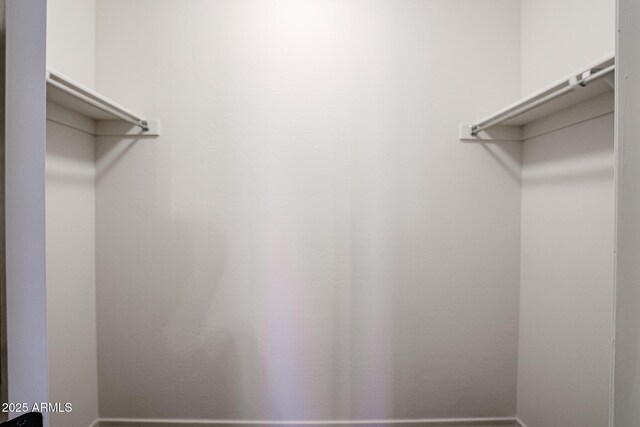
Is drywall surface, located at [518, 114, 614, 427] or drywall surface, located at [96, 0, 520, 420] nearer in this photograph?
drywall surface, located at [518, 114, 614, 427]

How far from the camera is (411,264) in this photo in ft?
5.65

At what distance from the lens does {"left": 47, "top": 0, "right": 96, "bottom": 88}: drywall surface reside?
4.49ft

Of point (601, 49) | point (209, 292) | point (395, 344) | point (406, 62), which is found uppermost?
point (406, 62)

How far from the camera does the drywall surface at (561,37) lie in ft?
3.98

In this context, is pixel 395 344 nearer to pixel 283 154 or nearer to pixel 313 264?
pixel 313 264

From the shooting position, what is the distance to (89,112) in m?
1.54

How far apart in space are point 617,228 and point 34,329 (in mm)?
782

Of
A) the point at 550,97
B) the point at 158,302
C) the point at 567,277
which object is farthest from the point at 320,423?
the point at 550,97

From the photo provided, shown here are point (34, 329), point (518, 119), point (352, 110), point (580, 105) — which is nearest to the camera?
point (34, 329)

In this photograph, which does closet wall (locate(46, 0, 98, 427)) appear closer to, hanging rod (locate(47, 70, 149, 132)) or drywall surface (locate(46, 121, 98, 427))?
drywall surface (locate(46, 121, 98, 427))

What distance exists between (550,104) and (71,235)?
2.20 meters

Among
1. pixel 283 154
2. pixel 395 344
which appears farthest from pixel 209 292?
pixel 395 344

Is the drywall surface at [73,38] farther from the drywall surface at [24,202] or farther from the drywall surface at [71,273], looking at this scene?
the drywall surface at [24,202]

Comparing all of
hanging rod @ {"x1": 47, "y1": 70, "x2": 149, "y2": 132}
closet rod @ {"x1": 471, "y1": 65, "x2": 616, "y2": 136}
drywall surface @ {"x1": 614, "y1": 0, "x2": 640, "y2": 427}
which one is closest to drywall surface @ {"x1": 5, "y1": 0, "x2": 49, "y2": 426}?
drywall surface @ {"x1": 614, "y1": 0, "x2": 640, "y2": 427}
